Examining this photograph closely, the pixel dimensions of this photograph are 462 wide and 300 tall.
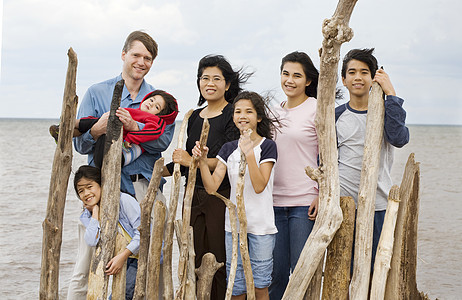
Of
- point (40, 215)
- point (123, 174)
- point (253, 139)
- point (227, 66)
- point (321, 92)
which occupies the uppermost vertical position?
point (227, 66)

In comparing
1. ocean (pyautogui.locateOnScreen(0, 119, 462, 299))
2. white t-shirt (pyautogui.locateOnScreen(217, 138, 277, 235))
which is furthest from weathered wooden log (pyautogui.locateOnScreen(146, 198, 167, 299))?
ocean (pyautogui.locateOnScreen(0, 119, 462, 299))

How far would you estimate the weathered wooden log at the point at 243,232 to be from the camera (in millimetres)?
3049

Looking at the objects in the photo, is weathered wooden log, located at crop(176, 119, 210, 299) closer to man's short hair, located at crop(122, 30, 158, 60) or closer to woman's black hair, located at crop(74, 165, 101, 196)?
woman's black hair, located at crop(74, 165, 101, 196)

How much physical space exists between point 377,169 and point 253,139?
→ 79cm

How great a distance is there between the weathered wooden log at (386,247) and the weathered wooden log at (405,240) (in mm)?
85

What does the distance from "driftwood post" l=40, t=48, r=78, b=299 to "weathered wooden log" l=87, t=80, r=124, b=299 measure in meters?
0.23

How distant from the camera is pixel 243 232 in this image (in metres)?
3.11

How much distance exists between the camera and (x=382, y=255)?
3.24 metres

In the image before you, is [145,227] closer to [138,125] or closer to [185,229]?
[185,229]

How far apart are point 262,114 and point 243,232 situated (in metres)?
0.77

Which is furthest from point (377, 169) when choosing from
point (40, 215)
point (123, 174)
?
point (40, 215)

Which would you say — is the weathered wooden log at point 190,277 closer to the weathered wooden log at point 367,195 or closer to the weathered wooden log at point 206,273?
the weathered wooden log at point 206,273

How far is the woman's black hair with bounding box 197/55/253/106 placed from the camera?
3.65m

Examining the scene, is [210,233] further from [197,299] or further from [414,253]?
[414,253]
